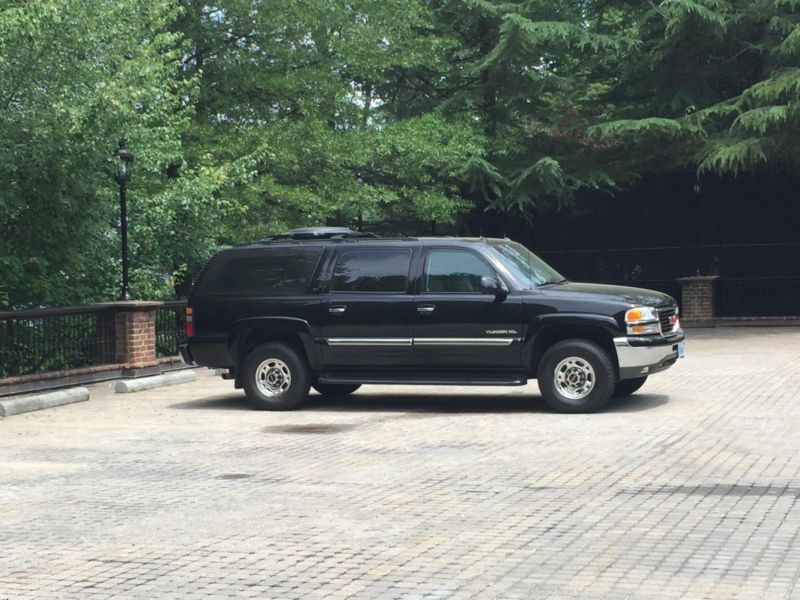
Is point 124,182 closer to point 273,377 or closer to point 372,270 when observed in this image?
point 273,377

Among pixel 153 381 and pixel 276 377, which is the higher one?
pixel 276 377

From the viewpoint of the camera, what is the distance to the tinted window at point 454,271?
1427 centimetres

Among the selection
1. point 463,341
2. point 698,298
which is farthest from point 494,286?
point 698,298

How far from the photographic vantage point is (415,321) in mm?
14289

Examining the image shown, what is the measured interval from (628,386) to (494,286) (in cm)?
222

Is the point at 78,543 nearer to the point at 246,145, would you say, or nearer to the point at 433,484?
the point at 433,484

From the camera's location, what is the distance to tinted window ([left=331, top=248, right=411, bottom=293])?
14578 mm

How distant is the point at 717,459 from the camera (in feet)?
34.1

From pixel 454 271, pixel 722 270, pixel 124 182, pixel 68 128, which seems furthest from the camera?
pixel 722 270

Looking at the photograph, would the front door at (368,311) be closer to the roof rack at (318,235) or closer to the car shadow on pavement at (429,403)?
the car shadow on pavement at (429,403)

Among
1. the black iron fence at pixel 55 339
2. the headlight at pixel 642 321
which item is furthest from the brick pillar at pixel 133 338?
the headlight at pixel 642 321

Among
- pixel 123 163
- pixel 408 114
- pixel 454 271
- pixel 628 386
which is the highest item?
pixel 408 114

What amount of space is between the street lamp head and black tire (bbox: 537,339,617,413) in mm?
8502

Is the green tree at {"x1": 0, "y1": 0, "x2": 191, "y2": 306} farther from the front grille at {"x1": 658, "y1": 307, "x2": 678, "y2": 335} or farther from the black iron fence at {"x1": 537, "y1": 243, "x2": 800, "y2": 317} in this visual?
the black iron fence at {"x1": 537, "y1": 243, "x2": 800, "y2": 317}
